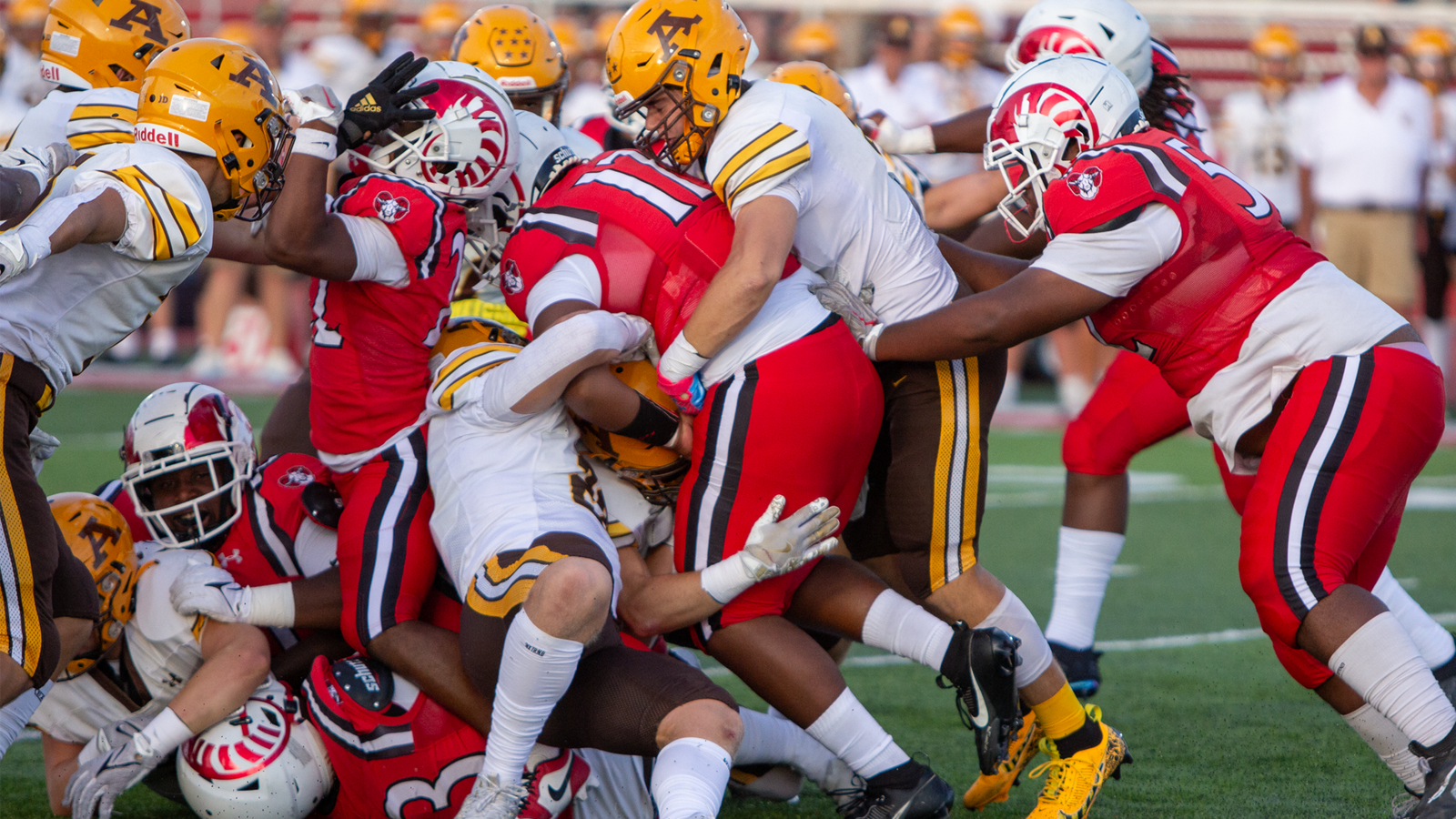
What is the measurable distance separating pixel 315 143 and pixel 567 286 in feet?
2.54

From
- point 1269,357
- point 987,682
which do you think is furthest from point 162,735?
point 1269,357

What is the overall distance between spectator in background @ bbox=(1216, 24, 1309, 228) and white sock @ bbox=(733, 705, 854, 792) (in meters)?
8.74

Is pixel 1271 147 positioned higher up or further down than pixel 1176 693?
further down

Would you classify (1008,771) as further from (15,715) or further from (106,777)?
(15,715)

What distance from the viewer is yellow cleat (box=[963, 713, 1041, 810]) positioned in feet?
12.5

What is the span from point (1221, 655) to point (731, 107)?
280 cm

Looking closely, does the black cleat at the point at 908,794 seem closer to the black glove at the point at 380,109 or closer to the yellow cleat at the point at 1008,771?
the yellow cleat at the point at 1008,771

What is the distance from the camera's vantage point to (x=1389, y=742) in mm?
3504

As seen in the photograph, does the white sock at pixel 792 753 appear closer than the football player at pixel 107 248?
No

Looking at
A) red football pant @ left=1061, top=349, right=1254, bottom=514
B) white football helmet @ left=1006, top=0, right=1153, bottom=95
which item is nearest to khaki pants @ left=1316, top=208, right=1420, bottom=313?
white football helmet @ left=1006, top=0, right=1153, bottom=95

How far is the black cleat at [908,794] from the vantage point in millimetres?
3428

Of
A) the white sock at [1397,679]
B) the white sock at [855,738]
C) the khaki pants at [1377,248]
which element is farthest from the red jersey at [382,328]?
the khaki pants at [1377,248]

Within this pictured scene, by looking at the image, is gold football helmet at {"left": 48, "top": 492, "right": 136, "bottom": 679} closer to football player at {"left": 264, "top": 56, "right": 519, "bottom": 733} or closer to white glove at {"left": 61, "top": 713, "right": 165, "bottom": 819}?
white glove at {"left": 61, "top": 713, "right": 165, "bottom": 819}

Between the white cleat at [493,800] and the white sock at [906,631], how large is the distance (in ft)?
2.99
